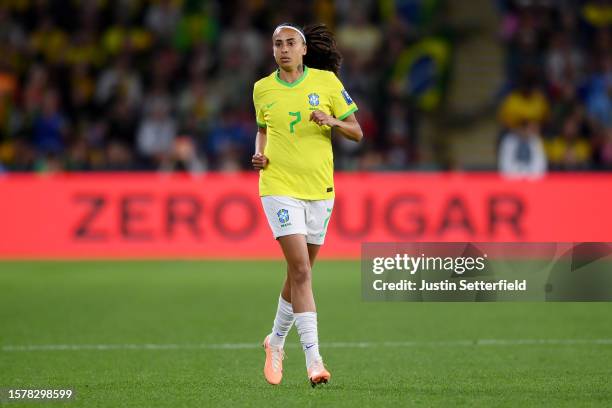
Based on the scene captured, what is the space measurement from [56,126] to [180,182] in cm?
329

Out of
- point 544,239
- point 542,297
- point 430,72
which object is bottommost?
point 544,239

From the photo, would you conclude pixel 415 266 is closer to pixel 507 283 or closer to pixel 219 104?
pixel 507 283

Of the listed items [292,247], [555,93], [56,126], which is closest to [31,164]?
[56,126]

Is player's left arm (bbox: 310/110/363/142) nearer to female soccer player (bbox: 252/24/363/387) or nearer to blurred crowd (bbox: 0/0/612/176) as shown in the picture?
female soccer player (bbox: 252/24/363/387)

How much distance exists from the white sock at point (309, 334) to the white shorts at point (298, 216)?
1.62 feet

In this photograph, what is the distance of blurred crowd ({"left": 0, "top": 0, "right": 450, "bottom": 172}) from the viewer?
63.5 feet

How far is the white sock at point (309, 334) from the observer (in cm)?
723

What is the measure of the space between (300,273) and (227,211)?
33.3 feet

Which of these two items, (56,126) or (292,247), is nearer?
(292,247)

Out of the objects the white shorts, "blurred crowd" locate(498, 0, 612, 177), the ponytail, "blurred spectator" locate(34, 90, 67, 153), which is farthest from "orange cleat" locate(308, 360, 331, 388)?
"blurred spectator" locate(34, 90, 67, 153)

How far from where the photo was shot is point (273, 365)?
7.66 meters

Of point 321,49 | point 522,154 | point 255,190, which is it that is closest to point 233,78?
point 255,190

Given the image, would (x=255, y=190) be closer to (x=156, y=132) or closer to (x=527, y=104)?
(x=156, y=132)

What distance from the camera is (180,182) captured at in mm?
17484
